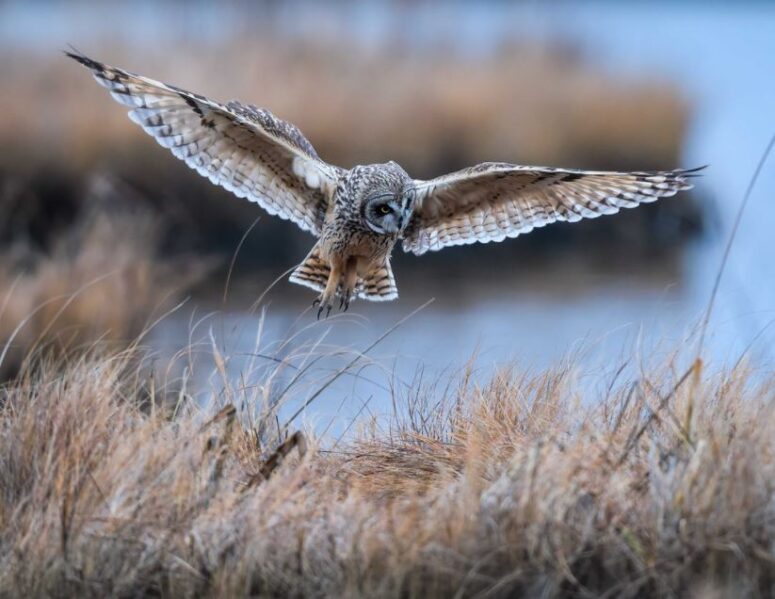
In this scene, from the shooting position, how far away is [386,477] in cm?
418

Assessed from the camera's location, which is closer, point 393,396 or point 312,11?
point 393,396

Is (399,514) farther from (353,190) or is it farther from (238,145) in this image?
(238,145)

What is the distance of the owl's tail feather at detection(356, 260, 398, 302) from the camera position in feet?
17.6

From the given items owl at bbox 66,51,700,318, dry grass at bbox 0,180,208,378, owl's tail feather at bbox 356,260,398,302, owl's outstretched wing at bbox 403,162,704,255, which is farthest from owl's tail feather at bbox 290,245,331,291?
dry grass at bbox 0,180,208,378

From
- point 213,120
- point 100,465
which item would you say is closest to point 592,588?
point 100,465

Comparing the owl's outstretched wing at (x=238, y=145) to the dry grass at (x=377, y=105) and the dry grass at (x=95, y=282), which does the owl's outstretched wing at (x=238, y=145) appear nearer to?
the dry grass at (x=95, y=282)

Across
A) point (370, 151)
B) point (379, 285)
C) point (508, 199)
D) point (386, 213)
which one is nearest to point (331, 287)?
point (379, 285)

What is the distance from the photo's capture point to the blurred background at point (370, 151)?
9.70 m

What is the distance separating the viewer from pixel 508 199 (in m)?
5.28

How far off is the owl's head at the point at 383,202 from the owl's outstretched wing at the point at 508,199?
0.20 m

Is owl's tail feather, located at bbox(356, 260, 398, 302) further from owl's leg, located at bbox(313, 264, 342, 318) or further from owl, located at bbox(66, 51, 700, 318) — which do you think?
owl's leg, located at bbox(313, 264, 342, 318)

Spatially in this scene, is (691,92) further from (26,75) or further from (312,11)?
(26,75)

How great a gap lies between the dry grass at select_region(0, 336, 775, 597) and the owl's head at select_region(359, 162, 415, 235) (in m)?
1.27

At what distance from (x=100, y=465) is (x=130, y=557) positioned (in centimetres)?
35
